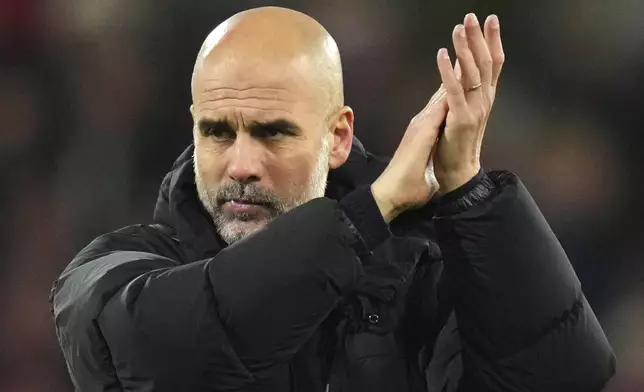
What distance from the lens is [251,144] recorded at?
835 millimetres

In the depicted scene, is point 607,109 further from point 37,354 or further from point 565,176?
point 37,354

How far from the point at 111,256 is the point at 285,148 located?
20cm

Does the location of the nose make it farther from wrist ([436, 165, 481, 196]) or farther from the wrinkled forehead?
wrist ([436, 165, 481, 196])

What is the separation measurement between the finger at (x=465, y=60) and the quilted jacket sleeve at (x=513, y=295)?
0.29 feet

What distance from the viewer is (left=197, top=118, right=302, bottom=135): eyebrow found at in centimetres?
84

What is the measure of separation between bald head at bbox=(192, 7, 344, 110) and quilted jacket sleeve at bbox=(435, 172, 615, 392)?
0.22 m

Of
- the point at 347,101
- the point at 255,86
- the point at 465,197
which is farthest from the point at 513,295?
the point at 347,101

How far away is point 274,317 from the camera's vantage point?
25.4 inches

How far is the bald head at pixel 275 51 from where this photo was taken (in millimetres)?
850

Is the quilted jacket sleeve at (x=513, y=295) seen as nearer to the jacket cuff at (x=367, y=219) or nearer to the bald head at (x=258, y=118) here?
the jacket cuff at (x=367, y=219)

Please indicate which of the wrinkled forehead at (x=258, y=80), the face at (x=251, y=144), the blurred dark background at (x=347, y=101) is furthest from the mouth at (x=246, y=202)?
the blurred dark background at (x=347, y=101)

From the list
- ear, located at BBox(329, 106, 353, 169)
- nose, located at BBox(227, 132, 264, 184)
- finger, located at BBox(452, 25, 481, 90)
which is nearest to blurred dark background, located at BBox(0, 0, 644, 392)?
ear, located at BBox(329, 106, 353, 169)

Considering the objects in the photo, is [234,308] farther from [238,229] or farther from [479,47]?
[479,47]

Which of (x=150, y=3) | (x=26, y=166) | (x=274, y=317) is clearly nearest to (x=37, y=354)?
(x=26, y=166)
